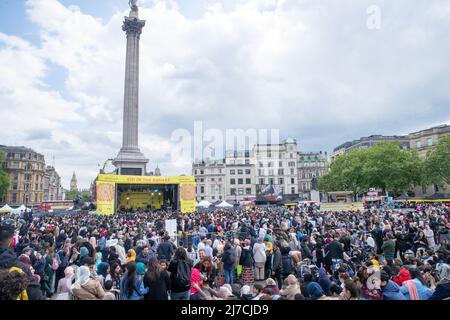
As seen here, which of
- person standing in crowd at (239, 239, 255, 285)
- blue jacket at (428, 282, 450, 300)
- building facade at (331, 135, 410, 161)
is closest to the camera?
blue jacket at (428, 282, 450, 300)

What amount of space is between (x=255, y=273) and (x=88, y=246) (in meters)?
5.55

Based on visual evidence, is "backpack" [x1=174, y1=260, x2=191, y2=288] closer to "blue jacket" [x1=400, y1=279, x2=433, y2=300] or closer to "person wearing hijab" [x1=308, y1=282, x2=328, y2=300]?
"person wearing hijab" [x1=308, y1=282, x2=328, y2=300]

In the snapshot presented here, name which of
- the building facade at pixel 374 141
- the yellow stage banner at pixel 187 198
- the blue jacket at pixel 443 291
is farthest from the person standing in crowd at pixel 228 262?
the building facade at pixel 374 141

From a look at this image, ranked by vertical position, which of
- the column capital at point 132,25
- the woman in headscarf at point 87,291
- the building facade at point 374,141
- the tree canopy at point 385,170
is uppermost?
the column capital at point 132,25

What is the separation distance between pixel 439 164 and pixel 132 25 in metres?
53.9

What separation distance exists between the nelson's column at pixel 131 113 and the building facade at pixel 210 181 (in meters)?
42.5

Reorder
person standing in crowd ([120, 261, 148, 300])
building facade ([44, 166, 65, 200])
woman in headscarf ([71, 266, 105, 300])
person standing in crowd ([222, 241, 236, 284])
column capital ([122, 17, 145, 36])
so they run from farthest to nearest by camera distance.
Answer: building facade ([44, 166, 65, 200]), column capital ([122, 17, 145, 36]), person standing in crowd ([222, 241, 236, 284]), person standing in crowd ([120, 261, 148, 300]), woman in headscarf ([71, 266, 105, 300])

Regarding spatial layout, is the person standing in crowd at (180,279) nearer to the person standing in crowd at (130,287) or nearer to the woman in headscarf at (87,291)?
the person standing in crowd at (130,287)

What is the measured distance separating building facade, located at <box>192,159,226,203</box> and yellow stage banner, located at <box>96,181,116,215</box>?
52483 mm

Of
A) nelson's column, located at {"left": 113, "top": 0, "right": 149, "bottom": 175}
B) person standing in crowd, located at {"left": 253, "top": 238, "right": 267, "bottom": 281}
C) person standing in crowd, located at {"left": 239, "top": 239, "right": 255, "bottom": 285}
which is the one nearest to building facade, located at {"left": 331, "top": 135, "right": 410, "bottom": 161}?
Result: nelson's column, located at {"left": 113, "top": 0, "right": 149, "bottom": 175}

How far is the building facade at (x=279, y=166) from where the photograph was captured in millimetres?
93000

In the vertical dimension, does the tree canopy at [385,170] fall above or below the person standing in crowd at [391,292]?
above

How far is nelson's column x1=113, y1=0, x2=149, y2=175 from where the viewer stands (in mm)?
47281
